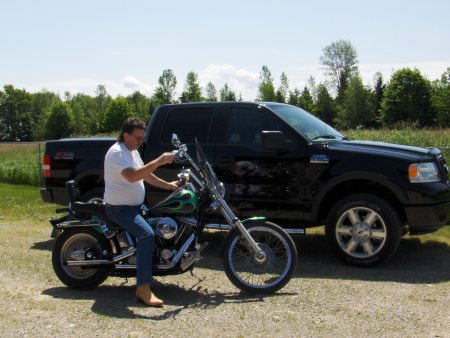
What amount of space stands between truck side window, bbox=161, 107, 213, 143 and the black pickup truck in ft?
0.05

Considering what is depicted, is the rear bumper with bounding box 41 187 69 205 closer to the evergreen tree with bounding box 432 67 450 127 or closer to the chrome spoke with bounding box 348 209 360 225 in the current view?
the chrome spoke with bounding box 348 209 360 225

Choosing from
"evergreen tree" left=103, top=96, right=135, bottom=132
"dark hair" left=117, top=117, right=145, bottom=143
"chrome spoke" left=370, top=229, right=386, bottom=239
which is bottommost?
"chrome spoke" left=370, top=229, right=386, bottom=239

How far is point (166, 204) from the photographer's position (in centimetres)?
558

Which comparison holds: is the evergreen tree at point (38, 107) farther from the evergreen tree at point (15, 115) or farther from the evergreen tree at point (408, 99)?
the evergreen tree at point (408, 99)

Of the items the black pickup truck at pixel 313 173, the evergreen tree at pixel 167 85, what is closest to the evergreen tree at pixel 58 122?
the evergreen tree at pixel 167 85

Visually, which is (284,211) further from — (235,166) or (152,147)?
(152,147)

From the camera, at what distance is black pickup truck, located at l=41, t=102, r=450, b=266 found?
638 centimetres

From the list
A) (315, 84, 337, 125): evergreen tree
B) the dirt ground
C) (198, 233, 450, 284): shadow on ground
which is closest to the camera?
the dirt ground

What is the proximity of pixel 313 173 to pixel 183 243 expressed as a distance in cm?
199

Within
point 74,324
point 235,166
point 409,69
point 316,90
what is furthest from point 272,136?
point 316,90

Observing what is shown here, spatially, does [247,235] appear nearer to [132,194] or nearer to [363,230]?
[132,194]

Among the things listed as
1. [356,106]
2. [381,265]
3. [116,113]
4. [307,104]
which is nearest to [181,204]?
[381,265]

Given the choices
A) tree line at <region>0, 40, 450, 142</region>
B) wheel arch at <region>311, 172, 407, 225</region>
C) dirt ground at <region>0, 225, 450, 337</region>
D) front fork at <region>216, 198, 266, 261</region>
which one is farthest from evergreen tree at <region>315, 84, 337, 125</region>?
front fork at <region>216, 198, 266, 261</region>

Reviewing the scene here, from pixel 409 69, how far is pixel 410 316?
230 feet
